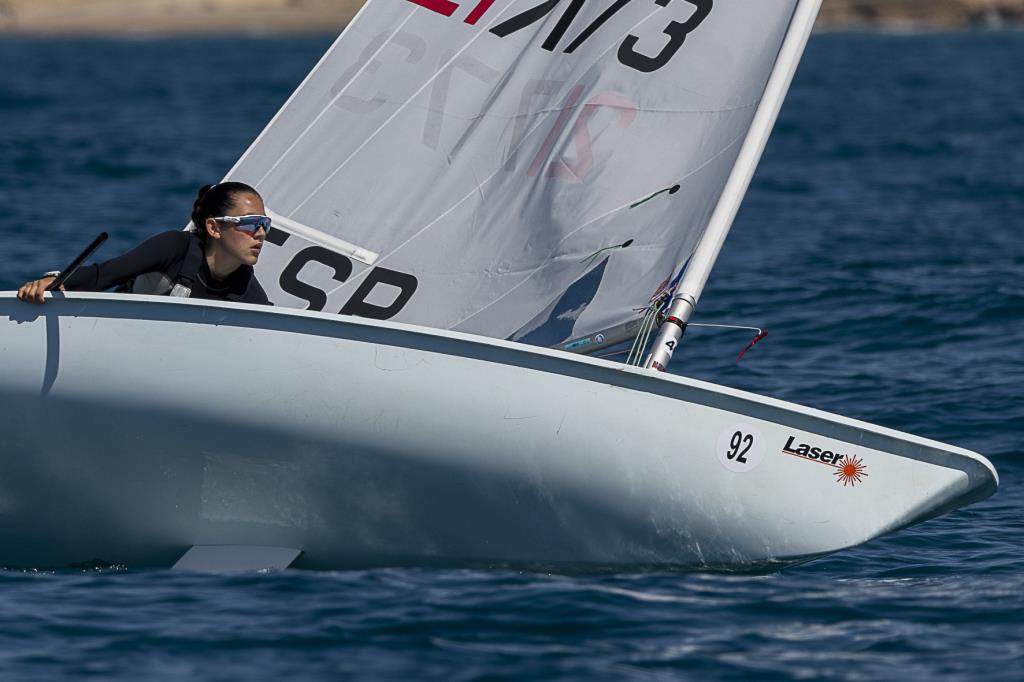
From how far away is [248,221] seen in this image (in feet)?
18.9

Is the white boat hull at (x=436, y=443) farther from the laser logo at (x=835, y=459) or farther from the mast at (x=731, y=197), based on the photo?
the mast at (x=731, y=197)

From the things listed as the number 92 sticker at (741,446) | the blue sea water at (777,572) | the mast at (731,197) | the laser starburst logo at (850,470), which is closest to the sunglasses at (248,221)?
the blue sea water at (777,572)

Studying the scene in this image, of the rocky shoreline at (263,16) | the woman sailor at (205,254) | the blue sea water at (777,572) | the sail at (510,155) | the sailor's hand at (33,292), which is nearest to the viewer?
the blue sea water at (777,572)

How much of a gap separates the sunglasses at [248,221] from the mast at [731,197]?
153 cm

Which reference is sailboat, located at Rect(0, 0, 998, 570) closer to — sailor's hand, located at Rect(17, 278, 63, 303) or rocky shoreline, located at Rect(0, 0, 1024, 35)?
sailor's hand, located at Rect(17, 278, 63, 303)

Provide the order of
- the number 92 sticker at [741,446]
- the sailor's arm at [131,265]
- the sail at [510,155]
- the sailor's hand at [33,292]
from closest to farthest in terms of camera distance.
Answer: the number 92 sticker at [741,446]
the sailor's hand at [33,292]
the sailor's arm at [131,265]
the sail at [510,155]

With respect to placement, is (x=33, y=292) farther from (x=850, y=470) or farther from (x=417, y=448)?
(x=850, y=470)

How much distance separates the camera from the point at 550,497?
5.36m

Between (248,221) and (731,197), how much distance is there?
1.88 metres

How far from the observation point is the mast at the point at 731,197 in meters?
5.81

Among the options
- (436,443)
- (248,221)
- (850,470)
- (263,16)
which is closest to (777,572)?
(850,470)

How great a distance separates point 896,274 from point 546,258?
20.2 feet

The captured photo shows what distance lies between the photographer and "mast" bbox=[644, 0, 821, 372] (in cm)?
581

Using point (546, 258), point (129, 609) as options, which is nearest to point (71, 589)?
point (129, 609)
